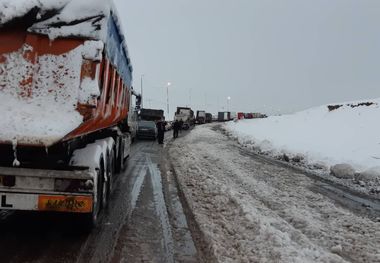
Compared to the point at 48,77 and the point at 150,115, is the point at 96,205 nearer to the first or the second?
the point at 48,77

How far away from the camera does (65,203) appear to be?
704cm

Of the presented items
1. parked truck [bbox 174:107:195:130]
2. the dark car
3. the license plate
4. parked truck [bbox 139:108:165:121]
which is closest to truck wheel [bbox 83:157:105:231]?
the license plate

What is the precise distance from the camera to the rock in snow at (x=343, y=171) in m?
17.1

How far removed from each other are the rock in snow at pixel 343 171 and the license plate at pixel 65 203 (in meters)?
11.9

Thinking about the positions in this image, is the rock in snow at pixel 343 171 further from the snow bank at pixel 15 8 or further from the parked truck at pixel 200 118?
the parked truck at pixel 200 118

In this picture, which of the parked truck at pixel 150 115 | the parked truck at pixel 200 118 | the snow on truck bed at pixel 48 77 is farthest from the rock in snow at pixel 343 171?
the parked truck at pixel 200 118

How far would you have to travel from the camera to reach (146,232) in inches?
325

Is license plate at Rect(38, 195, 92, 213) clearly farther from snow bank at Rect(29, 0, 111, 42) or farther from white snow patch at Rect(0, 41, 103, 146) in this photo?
snow bank at Rect(29, 0, 111, 42)

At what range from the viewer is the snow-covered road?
7.11 meters

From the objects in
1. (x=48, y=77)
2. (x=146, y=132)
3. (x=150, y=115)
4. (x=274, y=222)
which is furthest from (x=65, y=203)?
(x=150, y=115)

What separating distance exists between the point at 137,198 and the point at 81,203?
449 cm

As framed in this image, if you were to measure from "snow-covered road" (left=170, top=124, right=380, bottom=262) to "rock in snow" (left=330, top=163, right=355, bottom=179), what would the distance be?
2436 mm

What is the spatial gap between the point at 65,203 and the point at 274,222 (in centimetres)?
358

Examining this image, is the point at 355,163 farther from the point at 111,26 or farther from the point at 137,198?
the point at 111,26
